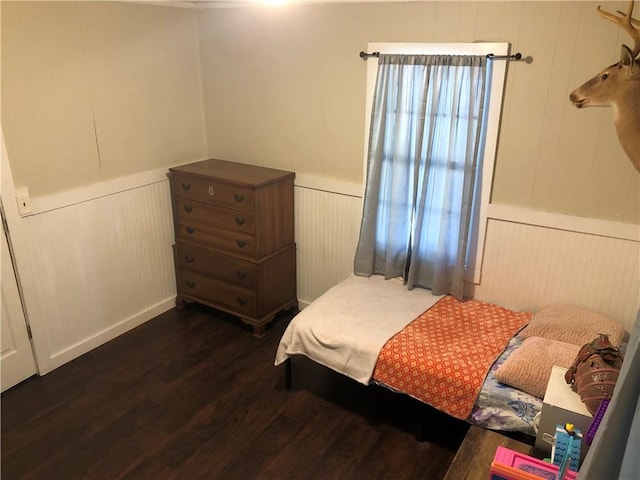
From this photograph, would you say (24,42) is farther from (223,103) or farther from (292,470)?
(292,470)

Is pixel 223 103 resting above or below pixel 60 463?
above

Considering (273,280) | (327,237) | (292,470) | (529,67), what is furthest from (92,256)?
(529,67)

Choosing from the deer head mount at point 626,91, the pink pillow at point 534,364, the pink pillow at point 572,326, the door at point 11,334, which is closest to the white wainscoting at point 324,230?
the pink pillow at point 572,326

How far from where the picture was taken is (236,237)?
324 centimetres

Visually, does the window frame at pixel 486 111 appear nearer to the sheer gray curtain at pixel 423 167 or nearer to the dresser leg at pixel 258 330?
the sheer gray curtain at pixel 423 167

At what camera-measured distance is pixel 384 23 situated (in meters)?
2.78

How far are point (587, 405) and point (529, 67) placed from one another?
5.12ft

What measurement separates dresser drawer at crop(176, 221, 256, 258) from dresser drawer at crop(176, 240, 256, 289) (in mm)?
49

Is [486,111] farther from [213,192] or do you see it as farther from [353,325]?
[213,192]

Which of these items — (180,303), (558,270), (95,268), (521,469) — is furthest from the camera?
(180,303)

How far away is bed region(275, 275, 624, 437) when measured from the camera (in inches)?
86.8

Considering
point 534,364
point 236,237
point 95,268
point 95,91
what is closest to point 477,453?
point 534,364

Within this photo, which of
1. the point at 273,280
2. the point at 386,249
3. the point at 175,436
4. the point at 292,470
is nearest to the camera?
the point at 292,470

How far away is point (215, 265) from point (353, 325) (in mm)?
1182
